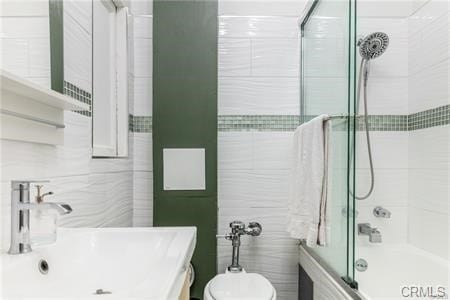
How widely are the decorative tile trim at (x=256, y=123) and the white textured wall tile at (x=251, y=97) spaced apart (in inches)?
1.0

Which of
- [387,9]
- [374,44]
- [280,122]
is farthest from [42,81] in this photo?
[387,9]

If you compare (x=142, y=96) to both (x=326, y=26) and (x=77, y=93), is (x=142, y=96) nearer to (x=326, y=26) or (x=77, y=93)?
(x=77, y=93)

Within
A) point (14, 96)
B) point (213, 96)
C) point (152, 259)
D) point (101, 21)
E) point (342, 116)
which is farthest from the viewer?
point (213, 96)

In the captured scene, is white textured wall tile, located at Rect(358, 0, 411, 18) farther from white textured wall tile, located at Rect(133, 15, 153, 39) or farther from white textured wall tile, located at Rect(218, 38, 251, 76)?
white textured wall tile, located at Rect(133, 15, 153, 39)

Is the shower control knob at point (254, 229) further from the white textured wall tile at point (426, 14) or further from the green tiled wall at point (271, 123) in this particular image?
the white textured wall tile at point (426, 14)

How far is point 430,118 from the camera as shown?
6.02ft

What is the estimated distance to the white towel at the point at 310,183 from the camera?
1.46 meters

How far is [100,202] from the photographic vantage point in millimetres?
1412

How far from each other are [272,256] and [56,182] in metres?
1.41

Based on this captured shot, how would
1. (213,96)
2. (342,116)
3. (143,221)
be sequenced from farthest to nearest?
(143,221), (213,96), (342,116)

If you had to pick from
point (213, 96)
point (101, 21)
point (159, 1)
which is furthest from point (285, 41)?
point (101, 21)

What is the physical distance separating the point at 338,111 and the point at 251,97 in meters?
0.73

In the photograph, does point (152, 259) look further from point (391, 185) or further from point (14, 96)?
point (391, 185)

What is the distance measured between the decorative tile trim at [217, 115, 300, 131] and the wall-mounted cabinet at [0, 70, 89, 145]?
112 cm
